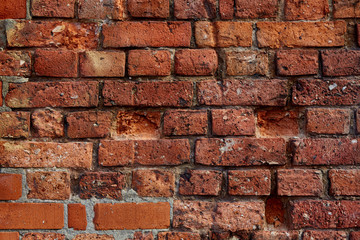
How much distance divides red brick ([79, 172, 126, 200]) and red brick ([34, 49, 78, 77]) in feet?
1.13

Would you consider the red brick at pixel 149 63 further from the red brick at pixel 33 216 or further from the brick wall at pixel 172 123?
the red brick at pixel 33 216

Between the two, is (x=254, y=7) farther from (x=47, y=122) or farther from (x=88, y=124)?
(x=47, y=122)

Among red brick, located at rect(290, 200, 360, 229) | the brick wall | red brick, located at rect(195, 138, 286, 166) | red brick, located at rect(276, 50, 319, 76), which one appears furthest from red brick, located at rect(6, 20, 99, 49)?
red brick, located at rect(290, 200, 360, 229)

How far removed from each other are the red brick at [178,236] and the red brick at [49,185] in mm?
339

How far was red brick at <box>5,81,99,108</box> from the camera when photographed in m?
1.05

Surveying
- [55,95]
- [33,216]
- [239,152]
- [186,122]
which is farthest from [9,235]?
[239,152]

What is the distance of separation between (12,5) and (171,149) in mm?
721

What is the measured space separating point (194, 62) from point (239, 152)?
33 cm

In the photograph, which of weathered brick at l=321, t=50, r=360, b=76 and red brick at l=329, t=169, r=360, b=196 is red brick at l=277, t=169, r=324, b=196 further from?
weathered brick at l=321, t=50, r=360, b=76

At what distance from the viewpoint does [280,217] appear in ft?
3.51

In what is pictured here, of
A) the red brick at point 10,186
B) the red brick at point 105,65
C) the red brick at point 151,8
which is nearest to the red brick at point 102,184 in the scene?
the red brick at point 10,186

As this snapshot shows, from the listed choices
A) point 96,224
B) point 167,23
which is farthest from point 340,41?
point 96,224

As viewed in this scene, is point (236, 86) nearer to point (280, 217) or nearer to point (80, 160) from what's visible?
point (280, 217)

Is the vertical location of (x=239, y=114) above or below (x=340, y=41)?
below
